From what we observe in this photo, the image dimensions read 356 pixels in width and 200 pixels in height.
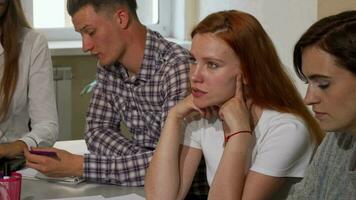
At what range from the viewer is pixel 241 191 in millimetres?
1639

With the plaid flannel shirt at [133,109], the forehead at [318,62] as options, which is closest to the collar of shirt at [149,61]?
the plaid flannel shirt at [133,109]

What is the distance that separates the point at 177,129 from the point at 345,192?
560mm

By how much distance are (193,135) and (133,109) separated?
1.15 ft

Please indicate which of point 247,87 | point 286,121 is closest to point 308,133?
point 286,121

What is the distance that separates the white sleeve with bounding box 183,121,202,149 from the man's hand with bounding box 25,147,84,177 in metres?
0.33

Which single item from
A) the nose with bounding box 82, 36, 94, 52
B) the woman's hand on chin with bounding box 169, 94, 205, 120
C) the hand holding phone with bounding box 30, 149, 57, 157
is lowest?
the hand holding phone with bounding box 30, 149, 57, 157

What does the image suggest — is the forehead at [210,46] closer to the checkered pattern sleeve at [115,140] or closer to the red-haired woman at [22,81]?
the checkered pattern sleeve at [115,140]

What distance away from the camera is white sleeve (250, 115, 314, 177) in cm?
162

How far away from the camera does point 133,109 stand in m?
2.11

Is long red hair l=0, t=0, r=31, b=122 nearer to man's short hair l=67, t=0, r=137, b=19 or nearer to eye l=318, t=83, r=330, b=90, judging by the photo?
man's short hair l=67, t=0, r=137, b=19

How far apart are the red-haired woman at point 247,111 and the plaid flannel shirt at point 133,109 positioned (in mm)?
158

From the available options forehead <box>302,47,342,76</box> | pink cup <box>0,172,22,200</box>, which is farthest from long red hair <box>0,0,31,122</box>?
forehead <box>302,47,342,76</box>

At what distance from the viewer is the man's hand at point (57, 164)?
1.86 meters

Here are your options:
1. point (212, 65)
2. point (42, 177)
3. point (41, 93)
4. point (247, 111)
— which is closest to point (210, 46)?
point (212, 65)
